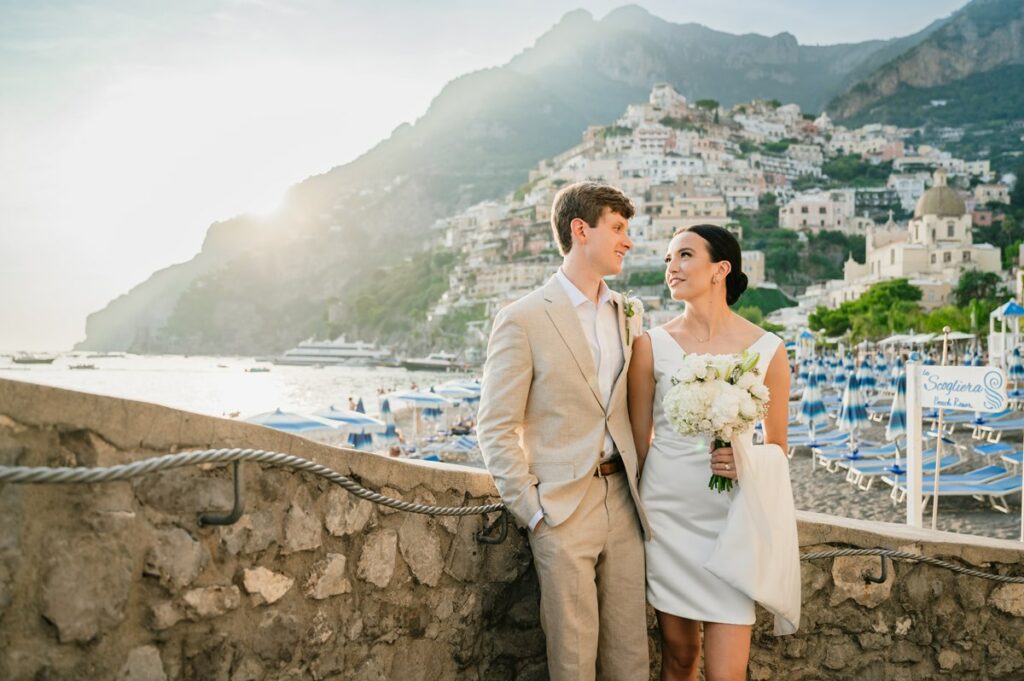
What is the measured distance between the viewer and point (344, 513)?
7.00 feet

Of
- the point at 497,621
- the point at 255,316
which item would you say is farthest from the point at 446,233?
the point at 497,621

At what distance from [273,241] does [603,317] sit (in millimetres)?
183156

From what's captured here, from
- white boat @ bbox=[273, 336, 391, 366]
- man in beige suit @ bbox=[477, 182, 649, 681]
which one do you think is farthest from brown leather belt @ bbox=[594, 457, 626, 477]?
white boat @ bbox=[273, 336, 391, 366]

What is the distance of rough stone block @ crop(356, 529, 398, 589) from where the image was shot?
220cm

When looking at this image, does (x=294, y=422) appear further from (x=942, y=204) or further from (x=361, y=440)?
(x=942, y=204)

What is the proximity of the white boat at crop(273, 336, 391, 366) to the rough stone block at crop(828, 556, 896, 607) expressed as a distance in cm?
11090

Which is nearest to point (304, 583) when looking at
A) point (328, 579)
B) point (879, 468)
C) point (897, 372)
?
point (328, 579)

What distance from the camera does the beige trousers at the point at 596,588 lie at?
7.23ft

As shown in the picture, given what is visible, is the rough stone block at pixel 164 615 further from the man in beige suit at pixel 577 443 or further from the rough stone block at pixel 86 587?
the man in beige suit at pixel 577 443

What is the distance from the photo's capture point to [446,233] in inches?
5704

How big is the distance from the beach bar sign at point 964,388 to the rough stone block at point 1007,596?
2.43 metres

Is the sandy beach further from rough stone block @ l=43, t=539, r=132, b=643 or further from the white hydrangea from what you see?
rough stone block @ l=43, t=539, r=132, b=643

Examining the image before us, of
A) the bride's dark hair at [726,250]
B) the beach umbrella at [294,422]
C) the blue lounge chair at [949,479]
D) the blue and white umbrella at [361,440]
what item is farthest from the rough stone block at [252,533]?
the blue and white umbrella at [361,440]

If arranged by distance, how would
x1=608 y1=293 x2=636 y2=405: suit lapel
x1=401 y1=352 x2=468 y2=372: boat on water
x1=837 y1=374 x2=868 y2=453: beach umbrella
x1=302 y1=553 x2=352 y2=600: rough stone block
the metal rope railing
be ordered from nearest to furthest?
the metal rope railing < x1=302 y1=553 x2=352 y2=600: rough stone block < x1=608 y1=293 x2=636 y2=405: suit lapel < x1=837 y1=374 x2=868 y2=453: beach umbrella < x1=401 y1=352 x2=468 y2=372: boat on water
